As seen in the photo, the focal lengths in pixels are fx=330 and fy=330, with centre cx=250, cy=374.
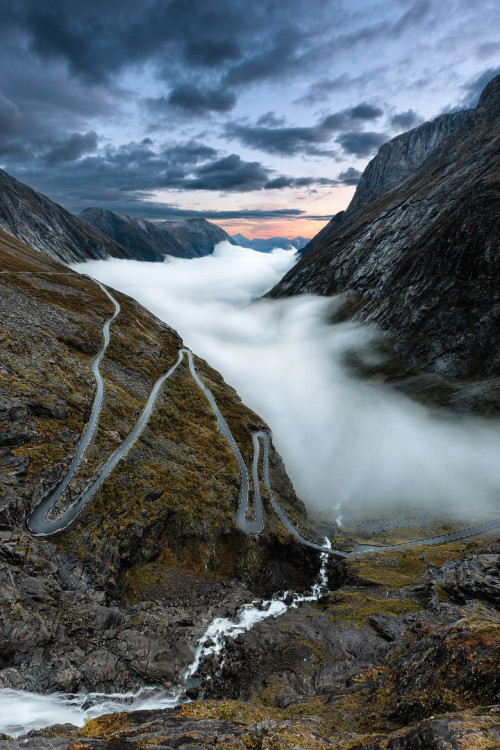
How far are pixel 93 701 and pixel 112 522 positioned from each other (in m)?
22.8

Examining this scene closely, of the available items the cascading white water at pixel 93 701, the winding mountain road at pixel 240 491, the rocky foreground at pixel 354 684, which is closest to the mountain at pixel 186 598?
the rocky foreground at pixel 354 684

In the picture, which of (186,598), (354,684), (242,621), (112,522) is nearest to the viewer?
(354,684)

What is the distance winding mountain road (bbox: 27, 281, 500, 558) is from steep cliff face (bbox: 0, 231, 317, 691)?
1.19 m

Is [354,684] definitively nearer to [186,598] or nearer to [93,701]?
[93,701]

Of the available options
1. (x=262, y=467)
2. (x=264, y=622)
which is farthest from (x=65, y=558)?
(x=262, y=467)

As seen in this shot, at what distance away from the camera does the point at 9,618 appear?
30.8m

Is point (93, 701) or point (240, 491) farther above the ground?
point (240, 491)

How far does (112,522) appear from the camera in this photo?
50.2 m

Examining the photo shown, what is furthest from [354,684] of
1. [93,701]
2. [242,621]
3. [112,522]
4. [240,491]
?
[240,491]

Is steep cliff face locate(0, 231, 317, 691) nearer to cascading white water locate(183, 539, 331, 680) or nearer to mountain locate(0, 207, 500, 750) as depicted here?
mountain locate(0, 207, 500, 750)

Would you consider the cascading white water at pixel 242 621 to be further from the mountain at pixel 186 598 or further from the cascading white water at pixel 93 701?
the mountain at pixel 186 598

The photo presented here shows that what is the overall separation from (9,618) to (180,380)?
71.3 m

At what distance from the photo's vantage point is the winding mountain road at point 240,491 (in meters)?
46.7

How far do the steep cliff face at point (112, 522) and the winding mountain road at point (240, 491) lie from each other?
1186mm
